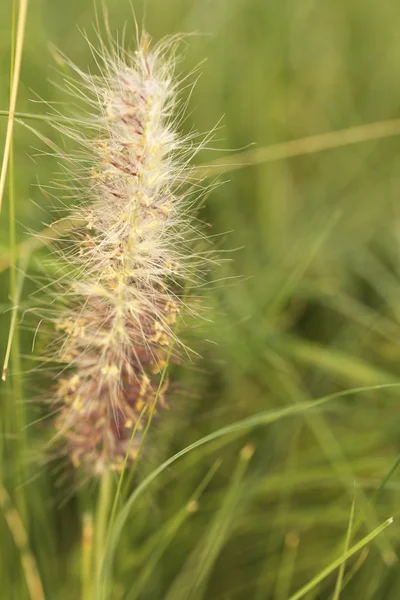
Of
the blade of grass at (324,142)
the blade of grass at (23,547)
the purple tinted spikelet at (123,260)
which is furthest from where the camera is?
→ the blade of grass at (324,142)

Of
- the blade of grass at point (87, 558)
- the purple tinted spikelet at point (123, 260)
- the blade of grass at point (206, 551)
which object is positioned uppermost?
the purple tinted spikelet at point (123, 260)

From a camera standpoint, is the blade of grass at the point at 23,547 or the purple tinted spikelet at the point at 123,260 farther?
the blade of grass at the point at 23,547

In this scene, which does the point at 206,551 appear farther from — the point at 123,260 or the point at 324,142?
the point at 324,142

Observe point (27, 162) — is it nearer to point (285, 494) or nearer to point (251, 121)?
point (251, 121)

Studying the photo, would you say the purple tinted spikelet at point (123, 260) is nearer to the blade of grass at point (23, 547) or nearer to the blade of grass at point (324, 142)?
the blade of grass at point (23, 547)

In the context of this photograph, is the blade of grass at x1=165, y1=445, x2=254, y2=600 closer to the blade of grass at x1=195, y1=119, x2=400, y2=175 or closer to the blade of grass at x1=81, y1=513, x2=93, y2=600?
the blade of grass at x1=81, y1=513, x2=93, y2=600

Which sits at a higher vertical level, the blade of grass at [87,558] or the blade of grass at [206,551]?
the blade of grass at [87,558]

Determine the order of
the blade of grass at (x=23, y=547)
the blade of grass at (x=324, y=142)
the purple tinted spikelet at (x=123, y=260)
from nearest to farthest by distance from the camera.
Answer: the purple tinted spikelet at (x=123, y=260)
the blade of grass at (x=23, y=547)
the blade of grass at (x=324, y=142)

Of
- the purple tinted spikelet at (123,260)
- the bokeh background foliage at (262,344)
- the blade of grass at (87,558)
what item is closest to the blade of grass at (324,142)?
the bokeh background foliage at (262,344)

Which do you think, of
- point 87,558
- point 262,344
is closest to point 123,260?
point 87,558
